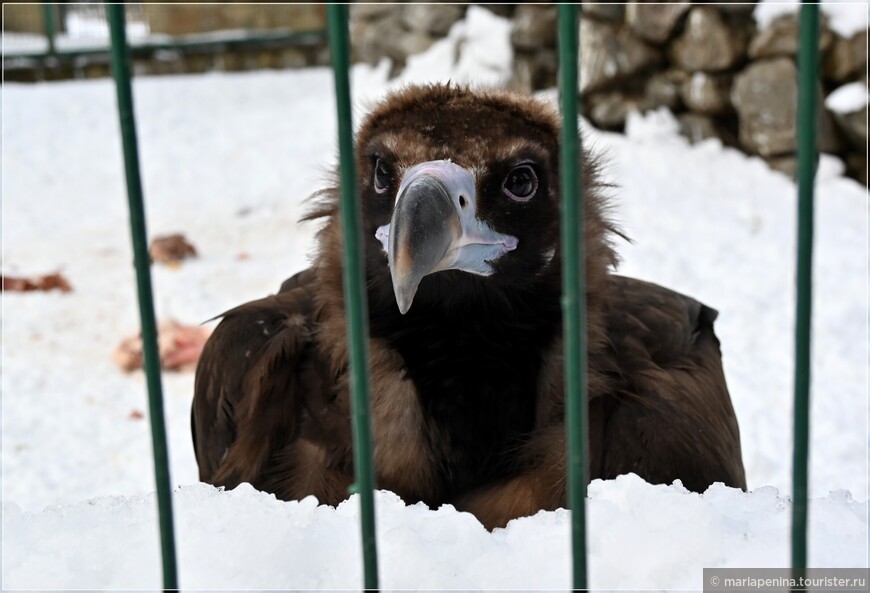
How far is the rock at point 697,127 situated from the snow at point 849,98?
2.92ft

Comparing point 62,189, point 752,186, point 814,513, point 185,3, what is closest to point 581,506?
point 814,513

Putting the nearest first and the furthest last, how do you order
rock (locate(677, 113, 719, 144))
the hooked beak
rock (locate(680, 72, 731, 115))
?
the hooked beak → rock (locate(680, 72, 731, 115)) → rock (locate(677, 113, 719, 144))

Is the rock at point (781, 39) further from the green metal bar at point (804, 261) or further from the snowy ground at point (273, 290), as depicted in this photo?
the green metal bar at point (804, 261)

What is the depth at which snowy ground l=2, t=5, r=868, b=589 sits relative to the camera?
144cm

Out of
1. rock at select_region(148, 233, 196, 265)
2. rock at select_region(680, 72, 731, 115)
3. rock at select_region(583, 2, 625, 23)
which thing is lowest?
rock at select_region(148, 233, 196, 265)

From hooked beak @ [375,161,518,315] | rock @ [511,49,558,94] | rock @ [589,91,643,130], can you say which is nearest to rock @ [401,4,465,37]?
rock @ [511,49,558,94]

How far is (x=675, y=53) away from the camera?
24.6ft

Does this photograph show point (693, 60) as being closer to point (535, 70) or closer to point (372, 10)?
point (535, 70)

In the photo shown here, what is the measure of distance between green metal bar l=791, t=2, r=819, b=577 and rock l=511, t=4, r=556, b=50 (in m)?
6.85

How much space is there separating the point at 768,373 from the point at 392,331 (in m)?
2.95

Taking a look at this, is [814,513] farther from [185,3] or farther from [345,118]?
[185,3]

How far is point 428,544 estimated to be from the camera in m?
1.48

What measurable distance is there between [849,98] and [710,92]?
1.01 metres

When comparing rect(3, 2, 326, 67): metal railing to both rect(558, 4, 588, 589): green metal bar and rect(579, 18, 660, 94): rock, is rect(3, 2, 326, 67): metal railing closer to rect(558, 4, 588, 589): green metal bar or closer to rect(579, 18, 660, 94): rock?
rect(579, 18, 660, 94): rock
